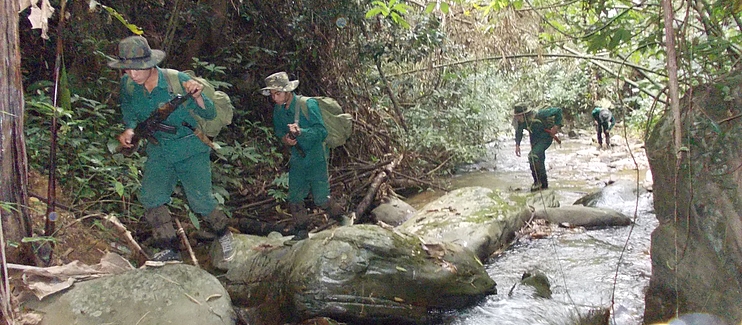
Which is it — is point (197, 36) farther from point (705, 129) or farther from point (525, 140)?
point (525, 140)

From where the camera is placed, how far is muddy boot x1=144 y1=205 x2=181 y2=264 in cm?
390

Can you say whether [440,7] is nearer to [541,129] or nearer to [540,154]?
[541,129]

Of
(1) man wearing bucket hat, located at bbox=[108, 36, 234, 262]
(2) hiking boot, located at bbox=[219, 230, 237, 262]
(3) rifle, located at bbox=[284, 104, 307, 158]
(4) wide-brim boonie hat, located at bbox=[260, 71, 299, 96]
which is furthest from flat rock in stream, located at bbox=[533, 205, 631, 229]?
(1) man wearing bucket hat, located at bbox=[108, 36, 234, 262]

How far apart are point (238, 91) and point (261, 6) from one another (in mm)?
1230

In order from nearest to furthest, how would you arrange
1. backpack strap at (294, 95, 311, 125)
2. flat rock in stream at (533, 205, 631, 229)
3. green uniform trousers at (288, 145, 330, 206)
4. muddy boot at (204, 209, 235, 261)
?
muddy boot at (204, 209, 235, 261) → backpack strap at (294, 95, 311, 125) → green uniform trousers at (288, 145, 330, 206) → flat rock in stream at (533, 205, 631, 229)

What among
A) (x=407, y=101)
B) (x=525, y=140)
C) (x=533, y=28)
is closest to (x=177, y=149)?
(x=533, y=28)

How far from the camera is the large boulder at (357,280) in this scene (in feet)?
12.0

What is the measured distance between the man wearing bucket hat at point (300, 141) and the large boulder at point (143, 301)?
1.72 metres

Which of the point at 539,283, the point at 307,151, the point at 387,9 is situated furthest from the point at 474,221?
the point at 387,9

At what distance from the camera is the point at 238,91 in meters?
7.03

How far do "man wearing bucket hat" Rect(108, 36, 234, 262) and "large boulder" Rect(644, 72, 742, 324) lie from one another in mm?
3311

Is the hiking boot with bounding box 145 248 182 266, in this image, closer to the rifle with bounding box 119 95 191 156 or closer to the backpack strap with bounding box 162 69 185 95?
the rifle with bounding box 119 95 191 156

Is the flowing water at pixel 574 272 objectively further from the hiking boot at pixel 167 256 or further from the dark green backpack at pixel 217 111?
the dark green backpack at pixel 217 111

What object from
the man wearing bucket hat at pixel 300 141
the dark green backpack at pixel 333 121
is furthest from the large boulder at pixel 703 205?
the man wearing bucket hat at pixel 300 141
